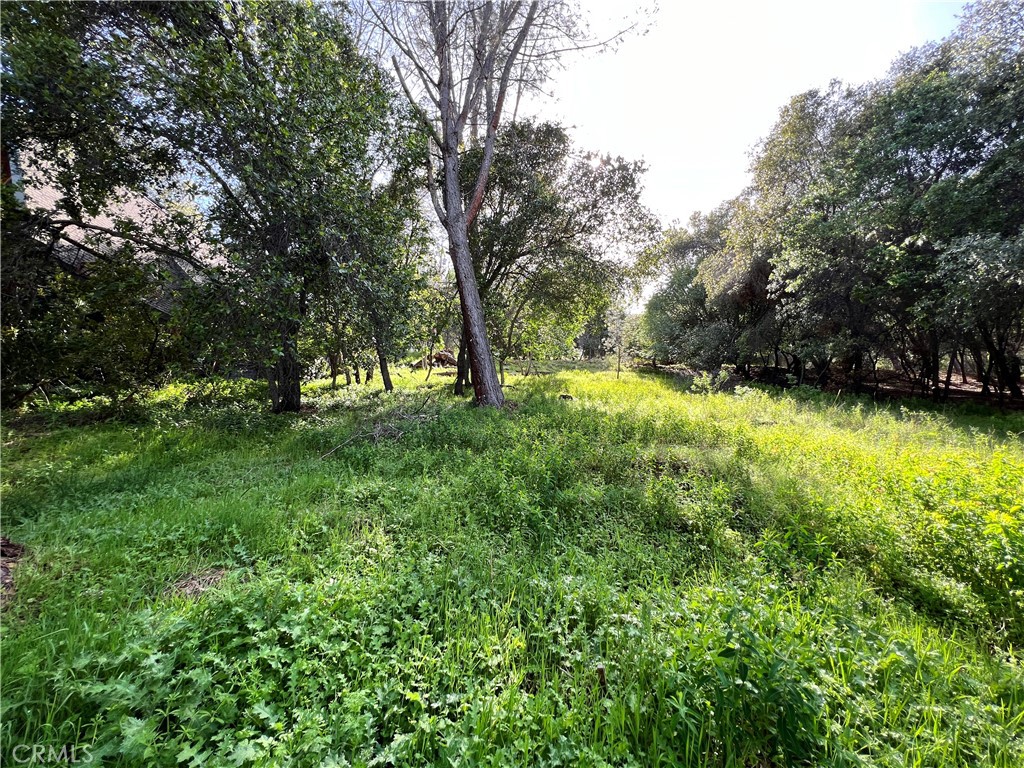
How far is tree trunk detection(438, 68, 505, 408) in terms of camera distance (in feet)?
29.1

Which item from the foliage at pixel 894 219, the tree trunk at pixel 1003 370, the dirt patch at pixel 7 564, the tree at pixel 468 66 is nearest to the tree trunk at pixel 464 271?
the tree at pixel 468 66

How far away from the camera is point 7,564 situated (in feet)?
8.26

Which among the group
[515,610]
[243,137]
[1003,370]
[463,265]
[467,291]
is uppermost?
[243,137]

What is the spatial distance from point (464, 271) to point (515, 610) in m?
7.85

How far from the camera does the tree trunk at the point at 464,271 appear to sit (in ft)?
29.1

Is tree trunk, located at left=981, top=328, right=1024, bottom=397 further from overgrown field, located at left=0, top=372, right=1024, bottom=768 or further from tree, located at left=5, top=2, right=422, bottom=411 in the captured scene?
tree, located at left=5, top=2, right=422, bottom=411

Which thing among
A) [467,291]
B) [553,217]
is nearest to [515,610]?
[467,291]

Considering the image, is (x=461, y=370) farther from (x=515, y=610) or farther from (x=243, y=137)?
(x=515, y=610)

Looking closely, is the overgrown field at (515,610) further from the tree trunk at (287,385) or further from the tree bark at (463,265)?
the tree bark at (463,265)

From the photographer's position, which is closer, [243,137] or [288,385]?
[243,137]

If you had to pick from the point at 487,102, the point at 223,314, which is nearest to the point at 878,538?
the point at 223,314

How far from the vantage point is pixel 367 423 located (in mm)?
7066

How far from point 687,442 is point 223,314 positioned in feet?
26.9

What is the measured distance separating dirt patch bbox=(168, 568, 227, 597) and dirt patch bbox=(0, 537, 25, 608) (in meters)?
0.83
